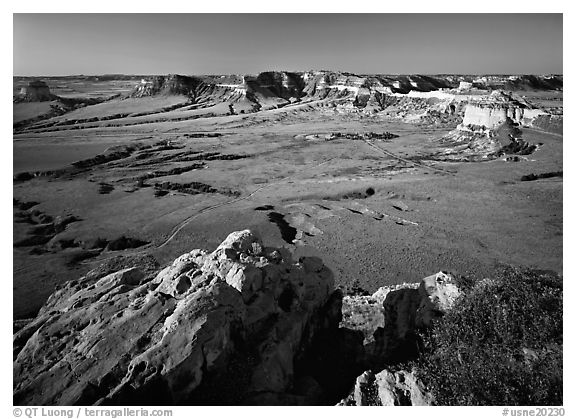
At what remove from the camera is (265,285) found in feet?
33.6

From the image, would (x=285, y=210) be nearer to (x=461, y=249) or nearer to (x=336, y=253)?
(x=336, y=253)

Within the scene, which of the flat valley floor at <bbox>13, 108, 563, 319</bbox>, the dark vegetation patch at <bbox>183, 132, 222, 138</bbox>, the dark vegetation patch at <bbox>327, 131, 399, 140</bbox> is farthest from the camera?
the dark vegetation patch at <bbox>183, 132, 222, 138</bbox>

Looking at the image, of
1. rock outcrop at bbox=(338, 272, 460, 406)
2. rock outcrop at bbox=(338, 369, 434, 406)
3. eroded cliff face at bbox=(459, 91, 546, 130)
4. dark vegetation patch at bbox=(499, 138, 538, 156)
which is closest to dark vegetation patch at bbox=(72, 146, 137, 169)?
rock outcrop at bbox=(338, 272, 460, 406)

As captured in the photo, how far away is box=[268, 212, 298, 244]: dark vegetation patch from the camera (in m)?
23.4

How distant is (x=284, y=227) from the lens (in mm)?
24797

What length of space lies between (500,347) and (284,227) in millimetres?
17282

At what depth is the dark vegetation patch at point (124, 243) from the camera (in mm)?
22031

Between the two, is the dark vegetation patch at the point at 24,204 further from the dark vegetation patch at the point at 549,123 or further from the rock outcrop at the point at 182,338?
the dark vegetation patch at the point at 549,123

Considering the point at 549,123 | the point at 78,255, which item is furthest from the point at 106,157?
the point at 549,123

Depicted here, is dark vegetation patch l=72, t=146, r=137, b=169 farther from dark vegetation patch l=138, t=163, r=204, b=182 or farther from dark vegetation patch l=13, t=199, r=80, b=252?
dark vegetation patch l=13, t=199, r=80, b=252

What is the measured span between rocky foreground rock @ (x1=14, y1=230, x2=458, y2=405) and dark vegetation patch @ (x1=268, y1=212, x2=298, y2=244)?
11.3 m

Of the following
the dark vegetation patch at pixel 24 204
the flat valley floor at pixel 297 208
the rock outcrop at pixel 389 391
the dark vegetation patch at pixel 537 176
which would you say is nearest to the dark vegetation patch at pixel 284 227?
the flat valley floor at pixel 297 208

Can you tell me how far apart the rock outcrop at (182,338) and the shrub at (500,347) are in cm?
328

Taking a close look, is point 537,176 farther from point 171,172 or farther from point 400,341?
point 171,172
